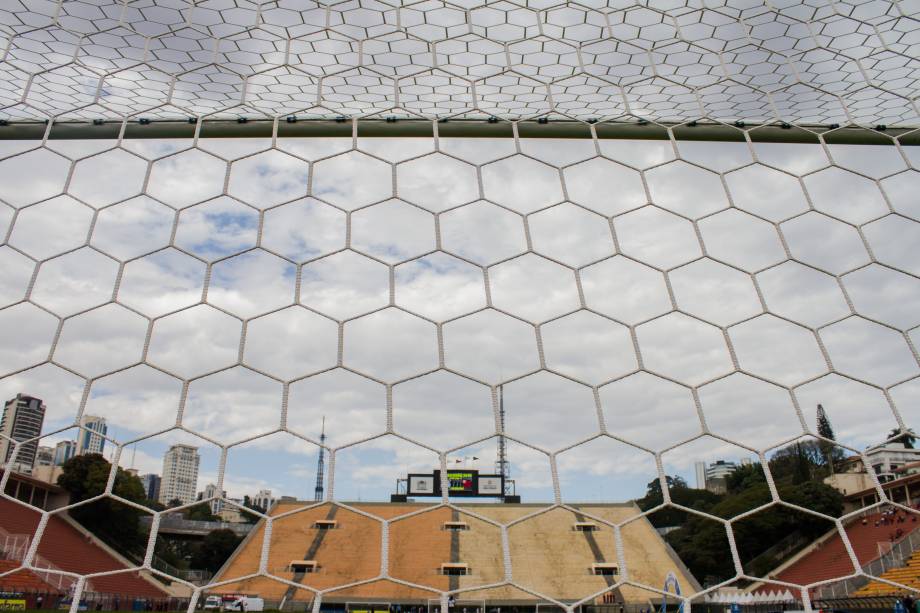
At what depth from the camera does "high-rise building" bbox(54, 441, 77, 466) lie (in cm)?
97

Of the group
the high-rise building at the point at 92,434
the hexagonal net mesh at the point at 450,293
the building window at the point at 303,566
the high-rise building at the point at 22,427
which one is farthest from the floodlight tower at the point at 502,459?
the high-rise building at the point at 22,427

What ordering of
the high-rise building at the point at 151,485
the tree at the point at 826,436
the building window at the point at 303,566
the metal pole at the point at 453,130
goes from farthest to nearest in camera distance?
the metal pole at the point at 453,130 < the tree at the point at 826,436 < the high-rise building at the point at 151,485 < the building window at the point at 303,566

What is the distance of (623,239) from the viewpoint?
1406mm

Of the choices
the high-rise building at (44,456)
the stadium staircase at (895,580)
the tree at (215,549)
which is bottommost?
the stadium staircase at (895,580)

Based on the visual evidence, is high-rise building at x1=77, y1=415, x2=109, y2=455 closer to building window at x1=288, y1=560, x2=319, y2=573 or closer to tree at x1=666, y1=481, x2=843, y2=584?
building window at x1=288, y1=560, x2=319, y2=573

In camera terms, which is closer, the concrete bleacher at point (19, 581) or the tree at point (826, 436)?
the concrete bleacher at point (19, 581)

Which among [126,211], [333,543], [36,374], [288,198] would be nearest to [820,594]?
[333,543]

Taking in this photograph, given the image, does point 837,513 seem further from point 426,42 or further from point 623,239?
point 426,42

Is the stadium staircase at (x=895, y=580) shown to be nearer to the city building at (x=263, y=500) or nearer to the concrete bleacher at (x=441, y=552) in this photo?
the concrete bleacher at (x=441, y=552)

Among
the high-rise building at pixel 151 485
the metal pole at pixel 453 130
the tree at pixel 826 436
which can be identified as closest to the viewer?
the high-rise building at pixel 151 485

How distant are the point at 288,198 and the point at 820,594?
1.25 metres

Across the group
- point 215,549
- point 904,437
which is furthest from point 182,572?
point 904,437

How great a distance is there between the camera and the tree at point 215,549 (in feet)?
2.93

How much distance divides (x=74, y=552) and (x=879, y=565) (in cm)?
129
